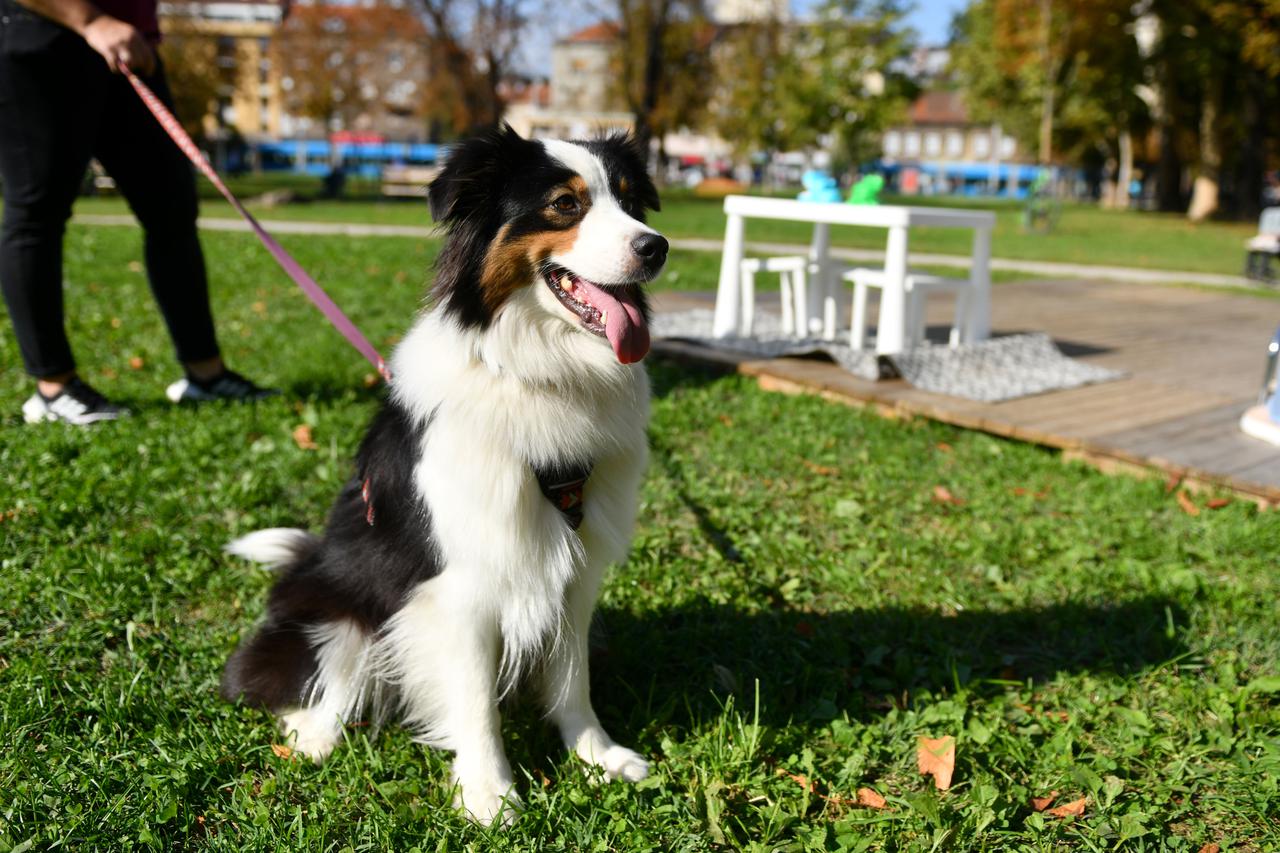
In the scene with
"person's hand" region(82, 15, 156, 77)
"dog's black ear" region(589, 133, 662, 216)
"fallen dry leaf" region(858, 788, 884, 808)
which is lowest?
"fallen dry leaf" region(858, 788, 884, 808)

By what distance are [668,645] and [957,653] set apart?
Answer: 957 mm

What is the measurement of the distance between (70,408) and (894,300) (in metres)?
4.73

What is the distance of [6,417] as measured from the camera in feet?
15.4

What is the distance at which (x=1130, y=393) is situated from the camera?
5863 mm

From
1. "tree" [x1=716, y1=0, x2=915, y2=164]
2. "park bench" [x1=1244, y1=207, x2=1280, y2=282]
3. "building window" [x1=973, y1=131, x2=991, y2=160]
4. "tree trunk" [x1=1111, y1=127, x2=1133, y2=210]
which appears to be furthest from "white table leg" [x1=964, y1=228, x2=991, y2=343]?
"building window" [x1=973, y1=131, x2=991, y2=160]

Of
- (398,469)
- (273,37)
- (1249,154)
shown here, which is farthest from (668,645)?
(273,37)

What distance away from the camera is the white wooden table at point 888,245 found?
5871 millimetres

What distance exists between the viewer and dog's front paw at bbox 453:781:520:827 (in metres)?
2.24

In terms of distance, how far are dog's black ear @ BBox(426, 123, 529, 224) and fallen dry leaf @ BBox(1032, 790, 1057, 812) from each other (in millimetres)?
2049

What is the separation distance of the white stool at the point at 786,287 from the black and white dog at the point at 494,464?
15.2 ft

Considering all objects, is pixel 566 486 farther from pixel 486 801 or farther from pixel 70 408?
pixel 70 408

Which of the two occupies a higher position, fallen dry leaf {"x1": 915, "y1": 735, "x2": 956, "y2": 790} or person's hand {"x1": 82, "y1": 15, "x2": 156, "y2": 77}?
person's hand {"x1": 82, "y1": 15, "x2": 156, "y2": 77}

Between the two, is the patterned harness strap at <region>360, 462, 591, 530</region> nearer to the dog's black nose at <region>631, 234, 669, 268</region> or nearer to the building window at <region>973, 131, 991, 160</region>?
the dog's black nose at <region>631, 234, 669, 268</region>

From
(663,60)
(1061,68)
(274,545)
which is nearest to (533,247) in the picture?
(274,545)
